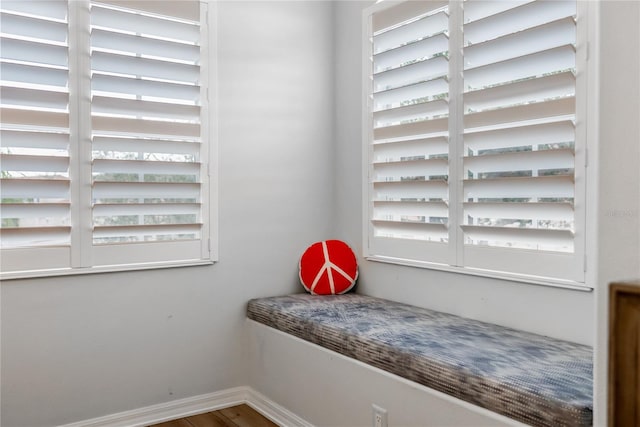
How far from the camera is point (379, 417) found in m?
1.93

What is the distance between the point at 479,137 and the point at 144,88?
1.59 metres

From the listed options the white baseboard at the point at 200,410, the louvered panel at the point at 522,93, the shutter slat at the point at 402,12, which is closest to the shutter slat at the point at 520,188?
the louvered panel at the point at 522,93

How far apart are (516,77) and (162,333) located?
2020 mm

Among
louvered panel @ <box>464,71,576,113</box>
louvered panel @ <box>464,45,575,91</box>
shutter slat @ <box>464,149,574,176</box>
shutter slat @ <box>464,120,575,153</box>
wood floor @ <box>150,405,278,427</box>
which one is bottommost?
wood floor @ <box>150,405,278,427</box>

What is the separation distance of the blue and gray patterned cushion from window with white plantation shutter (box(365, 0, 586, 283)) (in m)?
0.29

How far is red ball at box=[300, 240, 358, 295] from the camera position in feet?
9.45

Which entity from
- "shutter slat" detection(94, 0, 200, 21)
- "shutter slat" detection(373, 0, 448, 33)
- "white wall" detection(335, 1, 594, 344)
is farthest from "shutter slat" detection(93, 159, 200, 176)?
"shutter slat" detection(373, 0, 448, 33)

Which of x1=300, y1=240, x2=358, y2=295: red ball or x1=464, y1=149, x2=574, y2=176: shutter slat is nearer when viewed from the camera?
x1=464, y1=149, x2=574, y2=176: shutter slat

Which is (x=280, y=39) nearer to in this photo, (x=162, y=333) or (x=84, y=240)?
(x=84, y=240)

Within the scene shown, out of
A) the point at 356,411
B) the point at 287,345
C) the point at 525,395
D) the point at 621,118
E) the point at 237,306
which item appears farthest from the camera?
the point at 237,306

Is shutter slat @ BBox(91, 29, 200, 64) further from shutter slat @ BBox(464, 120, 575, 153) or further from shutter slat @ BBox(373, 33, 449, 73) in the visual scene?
shutter slat @ BBox(464, 120, 575, 153)

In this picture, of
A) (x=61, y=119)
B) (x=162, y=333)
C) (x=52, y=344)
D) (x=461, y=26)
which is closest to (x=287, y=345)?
(x=162, y=333)

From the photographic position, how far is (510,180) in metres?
2.07

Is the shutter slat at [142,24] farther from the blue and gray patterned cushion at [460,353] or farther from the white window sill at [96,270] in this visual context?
the blue and gray patterned cushion at [460,353]
